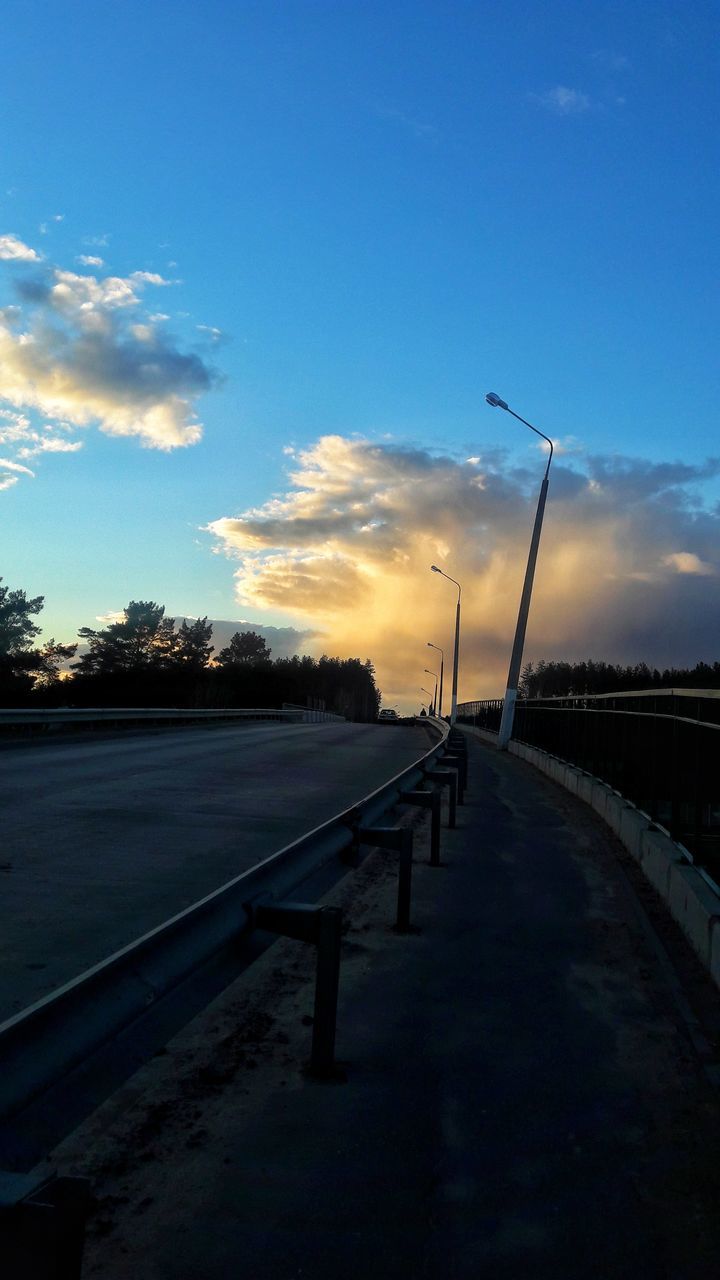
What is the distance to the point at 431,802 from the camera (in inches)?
393

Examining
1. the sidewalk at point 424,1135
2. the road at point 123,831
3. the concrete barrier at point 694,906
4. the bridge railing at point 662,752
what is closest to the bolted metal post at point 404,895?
the sidewalk at point 424,1135

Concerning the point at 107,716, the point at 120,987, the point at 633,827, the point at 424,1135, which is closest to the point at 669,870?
the point at 633,827

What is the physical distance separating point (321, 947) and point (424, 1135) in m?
0.88

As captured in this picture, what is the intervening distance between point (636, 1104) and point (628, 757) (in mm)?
8958

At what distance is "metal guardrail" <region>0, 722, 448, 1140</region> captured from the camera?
2463 mm

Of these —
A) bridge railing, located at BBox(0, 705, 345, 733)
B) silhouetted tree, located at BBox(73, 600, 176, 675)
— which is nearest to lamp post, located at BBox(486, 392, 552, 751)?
bridge railing, located at BBox(0, 705, 345, 733)

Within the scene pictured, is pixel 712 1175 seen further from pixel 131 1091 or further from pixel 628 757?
pixel 628 757

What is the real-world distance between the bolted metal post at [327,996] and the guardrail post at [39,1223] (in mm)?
2649

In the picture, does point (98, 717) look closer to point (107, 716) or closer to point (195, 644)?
point (107, 716)

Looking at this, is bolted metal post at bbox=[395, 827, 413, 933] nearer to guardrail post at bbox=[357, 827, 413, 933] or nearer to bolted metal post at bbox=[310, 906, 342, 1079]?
guardrail post at bbox=[357, 827, 413, 933]

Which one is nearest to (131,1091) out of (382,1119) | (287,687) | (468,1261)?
(382,1119)

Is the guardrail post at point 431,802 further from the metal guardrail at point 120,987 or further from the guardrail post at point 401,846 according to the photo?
the metal guardrail at point 120,987

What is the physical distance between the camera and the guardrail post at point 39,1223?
204cm

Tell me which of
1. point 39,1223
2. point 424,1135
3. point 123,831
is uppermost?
point 39,1223
